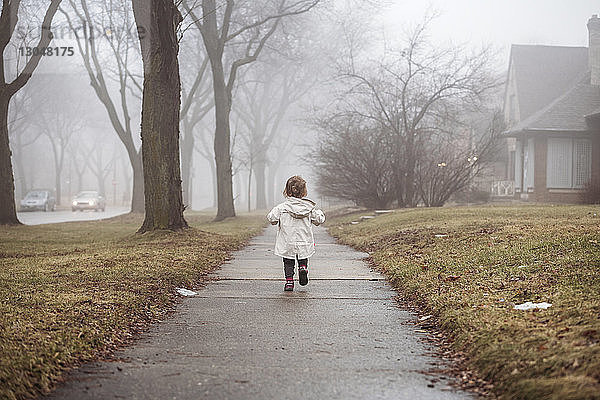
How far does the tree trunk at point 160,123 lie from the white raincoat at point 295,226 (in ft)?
21.1

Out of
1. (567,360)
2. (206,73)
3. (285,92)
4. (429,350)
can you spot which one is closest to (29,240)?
(429,350)

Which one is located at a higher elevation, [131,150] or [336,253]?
[131,150]

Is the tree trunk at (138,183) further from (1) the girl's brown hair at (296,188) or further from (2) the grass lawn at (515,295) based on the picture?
(1) the girl's brown hair at (296,188)

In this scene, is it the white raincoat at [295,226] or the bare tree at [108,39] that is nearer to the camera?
the white raincoat at [295,226]

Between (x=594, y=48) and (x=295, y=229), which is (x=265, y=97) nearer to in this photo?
(x=594, y=48)

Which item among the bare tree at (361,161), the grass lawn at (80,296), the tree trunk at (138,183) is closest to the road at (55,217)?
the tree trunk at (138,183)

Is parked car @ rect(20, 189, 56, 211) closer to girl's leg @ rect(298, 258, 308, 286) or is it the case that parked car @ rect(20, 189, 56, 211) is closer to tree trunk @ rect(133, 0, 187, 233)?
tree trunk @ rect(133, 0, 187, 233)

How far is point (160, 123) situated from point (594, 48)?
23087 mm

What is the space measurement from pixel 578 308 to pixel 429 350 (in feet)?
3.74

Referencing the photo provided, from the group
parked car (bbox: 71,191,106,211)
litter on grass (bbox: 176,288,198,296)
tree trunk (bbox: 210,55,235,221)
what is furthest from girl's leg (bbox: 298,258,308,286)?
parked car (bbox: 71,191,106,211)

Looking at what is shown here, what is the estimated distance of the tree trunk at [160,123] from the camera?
14766 mm

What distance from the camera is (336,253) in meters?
13.6

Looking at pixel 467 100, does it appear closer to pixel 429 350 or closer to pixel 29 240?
pixel 29 240

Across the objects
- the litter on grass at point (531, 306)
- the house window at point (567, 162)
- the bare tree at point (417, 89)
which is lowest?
the litter on grass at point (531, 306)
